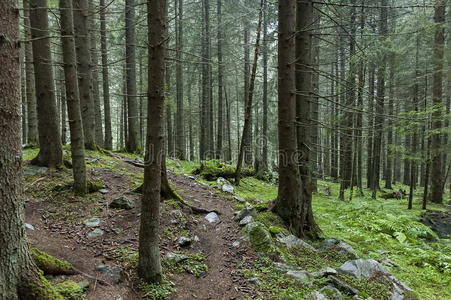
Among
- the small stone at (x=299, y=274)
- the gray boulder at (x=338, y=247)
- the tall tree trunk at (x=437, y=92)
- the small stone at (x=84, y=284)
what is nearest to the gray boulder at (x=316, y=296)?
the small stone at (x=299, y=274)

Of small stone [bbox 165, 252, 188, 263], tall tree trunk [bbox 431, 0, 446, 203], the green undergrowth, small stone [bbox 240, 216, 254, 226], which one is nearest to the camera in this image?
small stone [bbox 165, 252, 188, 263]

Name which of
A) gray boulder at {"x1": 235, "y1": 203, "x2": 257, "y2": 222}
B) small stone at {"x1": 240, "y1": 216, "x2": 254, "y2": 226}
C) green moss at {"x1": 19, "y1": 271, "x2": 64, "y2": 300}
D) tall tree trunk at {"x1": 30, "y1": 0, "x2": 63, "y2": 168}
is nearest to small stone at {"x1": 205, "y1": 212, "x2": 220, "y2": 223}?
gray boulder at {"x1": 235, "y1": 203, "x2": 257, "y2": 222}

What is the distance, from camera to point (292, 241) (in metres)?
5.18

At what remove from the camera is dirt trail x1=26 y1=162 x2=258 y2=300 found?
365cm

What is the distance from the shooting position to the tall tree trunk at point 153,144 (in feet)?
11.2

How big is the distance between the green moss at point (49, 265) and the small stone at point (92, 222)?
1.47 meters

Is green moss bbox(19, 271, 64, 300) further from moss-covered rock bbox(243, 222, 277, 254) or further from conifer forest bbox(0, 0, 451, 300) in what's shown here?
moss-covered rock bbox(243, 222, 277, 254)

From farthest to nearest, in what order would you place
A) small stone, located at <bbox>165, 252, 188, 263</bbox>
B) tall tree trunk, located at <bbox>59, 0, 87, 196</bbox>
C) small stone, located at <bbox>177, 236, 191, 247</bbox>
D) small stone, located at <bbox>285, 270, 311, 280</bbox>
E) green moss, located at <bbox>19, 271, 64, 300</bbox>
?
tall tree trunk, located at <bbox>59, 0, 87, 196</bbox> → small stone, located at <bbox>177, 236, 191, 247</bbox> → small stone, located at <bbox>165, 252, 188, 263</bbox> → small stone, located at <bbox>285, 270, 311, 280</bbox> → green moss, located at <bbox>19, 271, 64, 300</bbox>

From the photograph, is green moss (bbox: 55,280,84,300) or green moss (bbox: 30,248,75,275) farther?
green moss (bbox: 30,248,75,275)

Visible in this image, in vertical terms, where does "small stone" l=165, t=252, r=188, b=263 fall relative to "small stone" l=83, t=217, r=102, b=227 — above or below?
below

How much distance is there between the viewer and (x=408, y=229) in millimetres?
8016

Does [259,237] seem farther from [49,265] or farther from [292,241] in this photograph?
[49,265]

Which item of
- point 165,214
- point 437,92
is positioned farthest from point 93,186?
point 437,92

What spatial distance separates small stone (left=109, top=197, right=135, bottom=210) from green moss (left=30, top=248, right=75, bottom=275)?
213 centimetres
